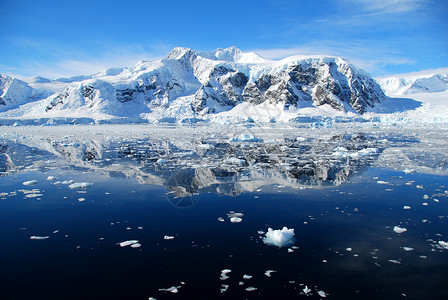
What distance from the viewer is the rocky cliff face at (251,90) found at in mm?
108750

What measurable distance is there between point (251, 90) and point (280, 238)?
117198mm

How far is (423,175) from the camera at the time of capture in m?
12.7

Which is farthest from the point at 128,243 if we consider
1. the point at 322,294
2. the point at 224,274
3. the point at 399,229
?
the point at 399,229

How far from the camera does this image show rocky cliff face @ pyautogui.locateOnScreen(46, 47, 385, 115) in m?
109

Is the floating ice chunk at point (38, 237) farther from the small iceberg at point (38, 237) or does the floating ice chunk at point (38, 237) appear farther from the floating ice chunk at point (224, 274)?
the floating ice chunk at point (224, 274)

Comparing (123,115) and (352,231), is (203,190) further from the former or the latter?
(123,115)

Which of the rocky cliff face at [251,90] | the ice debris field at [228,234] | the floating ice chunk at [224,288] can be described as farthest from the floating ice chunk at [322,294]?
the rocky cliff face at [251,90]

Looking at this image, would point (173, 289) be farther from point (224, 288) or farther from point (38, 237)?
point (38, 237)

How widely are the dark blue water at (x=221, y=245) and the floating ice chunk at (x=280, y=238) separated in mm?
179

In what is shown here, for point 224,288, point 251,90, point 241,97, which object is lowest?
point 224,288

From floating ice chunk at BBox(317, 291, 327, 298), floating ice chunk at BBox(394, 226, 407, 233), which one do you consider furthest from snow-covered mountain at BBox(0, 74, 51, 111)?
floating ice chunk at BBox(317, 291, 327, 298)

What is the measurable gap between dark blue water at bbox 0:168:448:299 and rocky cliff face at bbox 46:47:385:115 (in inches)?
3936

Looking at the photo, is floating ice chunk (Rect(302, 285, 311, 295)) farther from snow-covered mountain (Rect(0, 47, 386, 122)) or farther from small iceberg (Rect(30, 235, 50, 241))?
snow-covered mountain (Rect(0, 47, 386, 122))

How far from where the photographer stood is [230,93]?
122 meters
